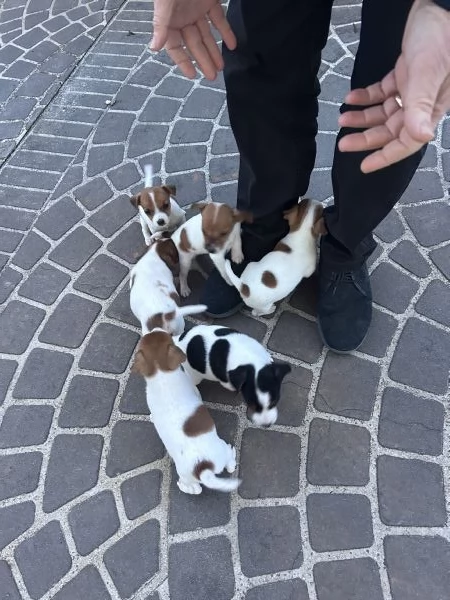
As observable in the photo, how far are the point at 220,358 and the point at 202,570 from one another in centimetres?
91

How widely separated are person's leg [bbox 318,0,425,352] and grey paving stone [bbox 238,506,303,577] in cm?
89

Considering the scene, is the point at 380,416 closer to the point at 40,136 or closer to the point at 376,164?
the point at 376,164

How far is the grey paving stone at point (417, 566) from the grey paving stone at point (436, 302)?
1128 mm

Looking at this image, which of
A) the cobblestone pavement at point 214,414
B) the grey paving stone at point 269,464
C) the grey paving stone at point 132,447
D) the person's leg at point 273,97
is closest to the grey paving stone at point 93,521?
the cobblestone pavement at point 214,414

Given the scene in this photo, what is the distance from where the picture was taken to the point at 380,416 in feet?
8.87

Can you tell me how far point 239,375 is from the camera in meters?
2.50

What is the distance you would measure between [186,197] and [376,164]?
2.17 meters

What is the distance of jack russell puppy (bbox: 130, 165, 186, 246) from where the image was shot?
3248 millimetres

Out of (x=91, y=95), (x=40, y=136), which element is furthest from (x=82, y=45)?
(x=40, y=136)

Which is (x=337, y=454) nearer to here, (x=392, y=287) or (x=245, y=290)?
(x=245, y=290)

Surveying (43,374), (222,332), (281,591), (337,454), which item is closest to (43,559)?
(43,374)

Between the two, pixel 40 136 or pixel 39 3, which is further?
pixel 39 3

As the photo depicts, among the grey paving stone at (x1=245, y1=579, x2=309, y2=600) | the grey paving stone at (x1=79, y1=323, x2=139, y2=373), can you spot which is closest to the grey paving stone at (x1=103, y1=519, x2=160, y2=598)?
Answer: the grey paving stone at (x1=245, y1=579, x2=309, y2=600)

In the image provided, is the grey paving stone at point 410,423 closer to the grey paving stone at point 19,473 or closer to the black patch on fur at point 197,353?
the black patch on fur at point 197,353
